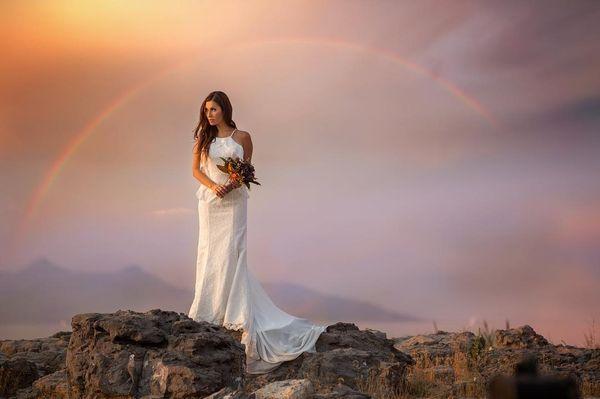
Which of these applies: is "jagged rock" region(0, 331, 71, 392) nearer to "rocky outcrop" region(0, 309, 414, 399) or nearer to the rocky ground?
the rocky ground

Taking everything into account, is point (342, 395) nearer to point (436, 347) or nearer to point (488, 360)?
point (488, 360)

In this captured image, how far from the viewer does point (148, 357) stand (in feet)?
38.2

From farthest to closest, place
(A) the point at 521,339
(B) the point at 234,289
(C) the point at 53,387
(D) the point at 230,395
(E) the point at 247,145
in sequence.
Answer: (A) the point at 521,339
(E) the point at 247,145
(B) the point at 234,289
(C) the point at 53,387
(D) the point at 230,395

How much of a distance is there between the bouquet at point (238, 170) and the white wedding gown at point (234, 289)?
0.19 m

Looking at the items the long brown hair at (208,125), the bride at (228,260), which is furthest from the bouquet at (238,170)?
the long brown hair at (208,125)

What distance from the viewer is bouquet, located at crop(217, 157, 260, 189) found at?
47.0ft

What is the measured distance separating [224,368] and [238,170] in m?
4.20

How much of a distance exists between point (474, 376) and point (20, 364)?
9.38 metres

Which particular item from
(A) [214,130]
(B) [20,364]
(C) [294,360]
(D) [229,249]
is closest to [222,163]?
(A) [214,130]

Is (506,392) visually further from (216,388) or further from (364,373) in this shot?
(364,373)

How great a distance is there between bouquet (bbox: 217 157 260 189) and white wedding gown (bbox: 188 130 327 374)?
0.19 m

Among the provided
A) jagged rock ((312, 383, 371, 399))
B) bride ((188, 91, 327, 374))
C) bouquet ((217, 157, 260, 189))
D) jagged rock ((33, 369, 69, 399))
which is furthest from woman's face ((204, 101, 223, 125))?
jagged rock ((312, 383, 371, 399))

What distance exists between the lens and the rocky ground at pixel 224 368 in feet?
36.4

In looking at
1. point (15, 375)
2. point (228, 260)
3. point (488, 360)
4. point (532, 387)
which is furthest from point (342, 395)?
point (15, 375)
